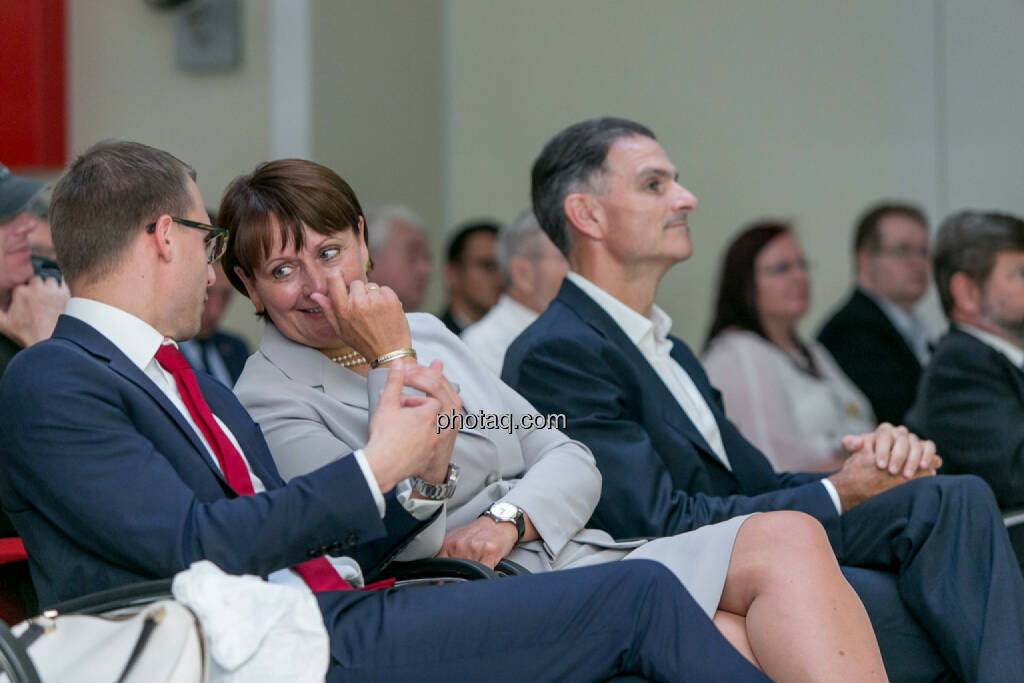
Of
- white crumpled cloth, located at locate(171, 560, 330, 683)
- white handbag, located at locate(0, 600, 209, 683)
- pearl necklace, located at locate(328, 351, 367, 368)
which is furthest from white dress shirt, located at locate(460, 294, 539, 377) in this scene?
white handbag, located at locate(0, 600, 209, 683)

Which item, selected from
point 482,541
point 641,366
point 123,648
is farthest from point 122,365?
point 641,366

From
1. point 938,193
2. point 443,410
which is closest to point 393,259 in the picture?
point 938,193

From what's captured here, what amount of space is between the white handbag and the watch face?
88 centimetres

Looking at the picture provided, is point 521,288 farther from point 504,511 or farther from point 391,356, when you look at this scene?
point 391,356

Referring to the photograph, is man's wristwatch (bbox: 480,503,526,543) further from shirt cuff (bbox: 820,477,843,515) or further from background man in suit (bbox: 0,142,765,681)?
shirt cuff (bbox: 820,477,843,515)

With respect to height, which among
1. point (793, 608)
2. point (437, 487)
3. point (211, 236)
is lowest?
point (793, 608)

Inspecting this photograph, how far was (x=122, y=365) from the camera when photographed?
6.55 ft

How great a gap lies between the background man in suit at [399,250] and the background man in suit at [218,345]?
0.93m

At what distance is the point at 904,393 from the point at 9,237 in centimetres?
397

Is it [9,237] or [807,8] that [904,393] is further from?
[9,237]

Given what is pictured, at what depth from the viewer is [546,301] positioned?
182 inches

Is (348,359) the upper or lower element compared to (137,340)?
lower

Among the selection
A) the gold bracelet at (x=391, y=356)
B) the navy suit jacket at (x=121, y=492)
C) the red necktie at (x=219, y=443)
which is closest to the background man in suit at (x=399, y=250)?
the gold bracelet at (x=391, y=356)

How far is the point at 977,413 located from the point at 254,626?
2.41 meters
